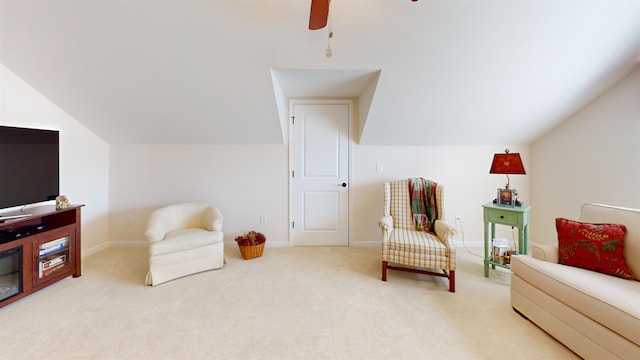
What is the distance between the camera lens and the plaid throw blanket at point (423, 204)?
8.58 ft

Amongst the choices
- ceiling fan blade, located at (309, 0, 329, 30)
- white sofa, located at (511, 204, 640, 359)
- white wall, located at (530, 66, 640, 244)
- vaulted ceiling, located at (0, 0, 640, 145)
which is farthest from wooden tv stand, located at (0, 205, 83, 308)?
white wall, located at (530, 66, 640, 244)

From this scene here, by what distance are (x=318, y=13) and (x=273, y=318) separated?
2.08 metres

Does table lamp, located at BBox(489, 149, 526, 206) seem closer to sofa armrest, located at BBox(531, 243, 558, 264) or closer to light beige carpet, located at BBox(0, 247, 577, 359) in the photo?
sofa armrest, located at BBox(531, 243, 558, 264)

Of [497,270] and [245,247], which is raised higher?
[245,247]

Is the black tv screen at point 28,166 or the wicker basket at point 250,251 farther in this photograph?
the wicker basket at point 250,251

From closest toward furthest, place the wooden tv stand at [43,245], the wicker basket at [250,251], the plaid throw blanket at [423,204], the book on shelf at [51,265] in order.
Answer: the wooden tv stand at [43,245], the book on shelf at [51,265], the plaid throw blanket at [423,204], the wicker basket at [250,251]

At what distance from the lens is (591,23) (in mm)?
1946

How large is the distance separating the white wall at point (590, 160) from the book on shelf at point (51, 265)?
541cm

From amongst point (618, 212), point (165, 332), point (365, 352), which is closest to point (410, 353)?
point (365, 352)

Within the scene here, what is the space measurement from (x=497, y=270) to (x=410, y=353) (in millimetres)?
1760

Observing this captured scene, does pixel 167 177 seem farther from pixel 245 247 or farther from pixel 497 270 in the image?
pixel 497 270

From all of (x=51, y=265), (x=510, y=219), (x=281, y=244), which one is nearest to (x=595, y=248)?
(x=510, y=219)

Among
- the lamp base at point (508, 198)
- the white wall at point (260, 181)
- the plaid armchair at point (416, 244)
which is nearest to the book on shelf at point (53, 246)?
the white wall at point (260, 181)

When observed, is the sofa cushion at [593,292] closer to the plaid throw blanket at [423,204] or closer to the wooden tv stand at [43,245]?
the plaid throw blanket at [423,204]
